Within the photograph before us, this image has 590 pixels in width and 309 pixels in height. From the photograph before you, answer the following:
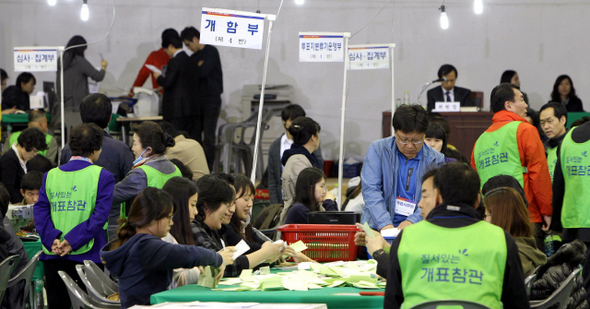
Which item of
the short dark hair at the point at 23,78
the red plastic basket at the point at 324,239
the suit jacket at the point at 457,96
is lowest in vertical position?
the red plastic basket at the point at 324,239

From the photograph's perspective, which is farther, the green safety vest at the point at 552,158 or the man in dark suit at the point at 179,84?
the man in dark suit at the point at 179,84

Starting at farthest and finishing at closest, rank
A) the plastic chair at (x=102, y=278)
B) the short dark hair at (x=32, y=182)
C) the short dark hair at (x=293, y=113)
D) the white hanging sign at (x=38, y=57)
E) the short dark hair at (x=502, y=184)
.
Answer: the white hanging sign at (x=38, y=57)
the short dark hair at (x=293, y=113)
the short dark hair at (x=32, y=182)
the short dark hair at (x=502, y=184)
the plastic chair at (x=102, y=278)

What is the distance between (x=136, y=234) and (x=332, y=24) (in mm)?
7896

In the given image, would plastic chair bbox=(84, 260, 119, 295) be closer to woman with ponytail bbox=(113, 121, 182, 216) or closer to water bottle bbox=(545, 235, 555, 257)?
woman with ponytail bbox=(113, 121, 182, 216)

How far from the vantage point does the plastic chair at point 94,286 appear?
3014 millimetres

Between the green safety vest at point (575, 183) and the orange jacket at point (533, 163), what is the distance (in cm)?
11

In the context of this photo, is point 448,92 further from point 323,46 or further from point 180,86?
point 180,86

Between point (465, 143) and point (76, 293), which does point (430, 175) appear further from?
point (465, 143)

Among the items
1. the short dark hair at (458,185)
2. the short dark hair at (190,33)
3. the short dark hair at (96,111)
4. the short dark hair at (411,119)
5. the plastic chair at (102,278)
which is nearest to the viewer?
the short dark hair at (458,185)

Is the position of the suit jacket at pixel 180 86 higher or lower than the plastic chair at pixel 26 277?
higher

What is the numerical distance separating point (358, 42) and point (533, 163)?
20.0 ft

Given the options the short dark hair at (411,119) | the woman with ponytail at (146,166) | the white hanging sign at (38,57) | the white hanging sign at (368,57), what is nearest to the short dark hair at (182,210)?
the woman with ponytail at (146,166)

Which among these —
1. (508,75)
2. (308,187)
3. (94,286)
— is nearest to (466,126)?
(508,75)

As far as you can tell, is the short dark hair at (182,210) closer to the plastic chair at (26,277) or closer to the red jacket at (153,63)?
the plastic chair at (26,277)
